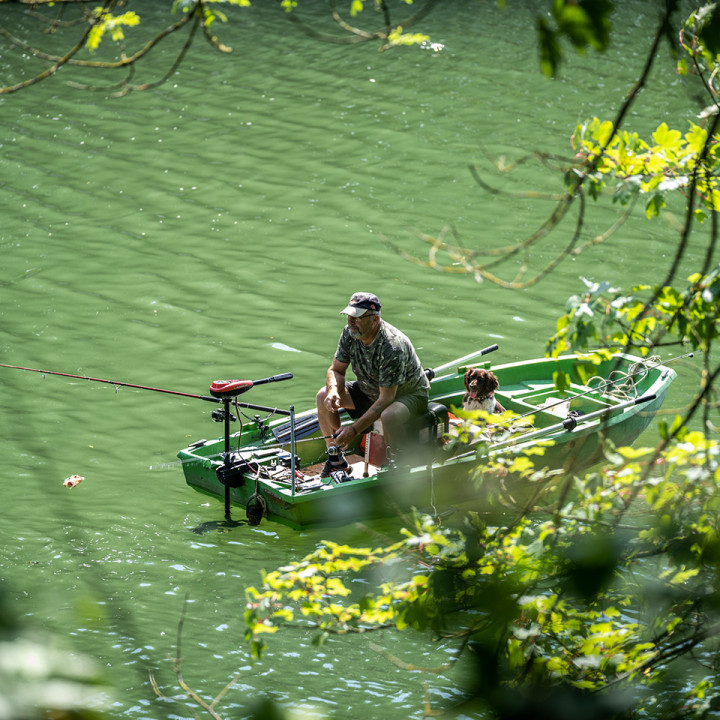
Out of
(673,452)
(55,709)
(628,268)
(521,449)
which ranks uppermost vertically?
(55,709)

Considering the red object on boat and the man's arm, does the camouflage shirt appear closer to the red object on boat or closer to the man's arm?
the man's arm

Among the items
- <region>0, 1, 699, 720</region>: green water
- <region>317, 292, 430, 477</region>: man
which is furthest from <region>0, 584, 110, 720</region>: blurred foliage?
<region>317, 292, 430, 477</region>: man

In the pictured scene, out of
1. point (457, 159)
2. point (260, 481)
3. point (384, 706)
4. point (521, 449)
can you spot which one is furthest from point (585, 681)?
point (457, 159)

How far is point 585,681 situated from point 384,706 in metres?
2.56

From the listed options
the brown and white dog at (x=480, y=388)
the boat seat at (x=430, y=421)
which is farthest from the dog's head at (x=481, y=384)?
the boat seat at (x=430, y=421)

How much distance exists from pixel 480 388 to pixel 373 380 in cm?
82

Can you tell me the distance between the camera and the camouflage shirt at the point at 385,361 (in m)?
7.97

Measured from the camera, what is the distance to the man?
7.91 metres

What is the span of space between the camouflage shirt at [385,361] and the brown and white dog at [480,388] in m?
0.34

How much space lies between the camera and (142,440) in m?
9.50

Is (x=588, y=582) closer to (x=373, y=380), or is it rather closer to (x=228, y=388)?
(x=228, y=388)

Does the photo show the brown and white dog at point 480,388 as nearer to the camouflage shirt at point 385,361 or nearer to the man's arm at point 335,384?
the camouflage shirt at point 385,361

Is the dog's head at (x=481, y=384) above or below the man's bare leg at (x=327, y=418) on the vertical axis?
above

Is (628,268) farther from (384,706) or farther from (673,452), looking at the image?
(673,452)
